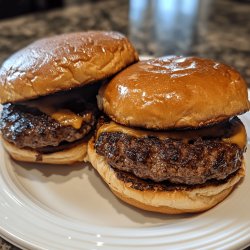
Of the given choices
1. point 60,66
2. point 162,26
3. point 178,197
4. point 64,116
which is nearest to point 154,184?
point 178,197

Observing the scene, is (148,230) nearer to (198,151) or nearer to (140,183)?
(140,183)

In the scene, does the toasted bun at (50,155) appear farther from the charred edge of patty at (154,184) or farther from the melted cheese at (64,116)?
the charred edge of patty at (154,184)

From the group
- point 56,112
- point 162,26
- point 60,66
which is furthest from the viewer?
point 162,26

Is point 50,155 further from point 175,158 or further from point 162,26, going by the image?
point 162,26

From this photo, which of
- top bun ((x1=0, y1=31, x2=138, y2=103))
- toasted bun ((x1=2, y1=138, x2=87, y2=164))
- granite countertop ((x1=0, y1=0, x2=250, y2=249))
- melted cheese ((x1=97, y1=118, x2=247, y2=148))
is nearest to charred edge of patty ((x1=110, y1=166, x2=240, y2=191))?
melted cheese ((x1=97, y1=118, x2=247, y2=148))

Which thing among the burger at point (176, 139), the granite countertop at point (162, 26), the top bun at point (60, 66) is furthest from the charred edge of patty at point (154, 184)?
the granite countertop at point (162, 26)

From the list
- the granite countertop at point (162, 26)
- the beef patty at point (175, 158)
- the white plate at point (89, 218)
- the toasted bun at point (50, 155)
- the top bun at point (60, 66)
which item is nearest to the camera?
the white plate at point (89, 218)

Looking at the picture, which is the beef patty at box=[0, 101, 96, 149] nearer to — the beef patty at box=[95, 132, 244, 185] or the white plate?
the white plate
